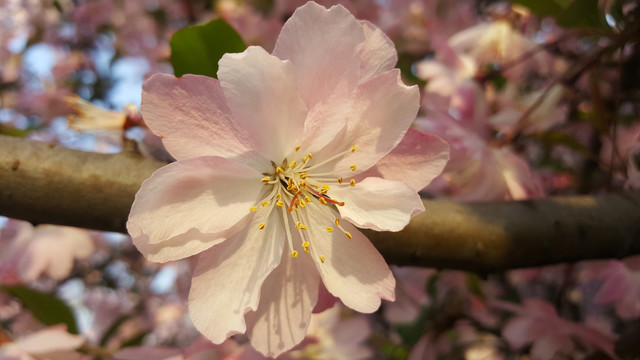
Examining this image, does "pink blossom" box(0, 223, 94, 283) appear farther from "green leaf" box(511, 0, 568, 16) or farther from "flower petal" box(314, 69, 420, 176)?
"green leaf" box(511, 0, 568, 16)

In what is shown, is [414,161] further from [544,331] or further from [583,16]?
[544,331]

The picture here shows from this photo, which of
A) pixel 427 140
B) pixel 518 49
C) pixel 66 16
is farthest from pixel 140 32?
pixel 427 140

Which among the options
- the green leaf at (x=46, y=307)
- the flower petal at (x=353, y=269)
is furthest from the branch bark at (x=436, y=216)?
the green leaf at (x=46, y=307)

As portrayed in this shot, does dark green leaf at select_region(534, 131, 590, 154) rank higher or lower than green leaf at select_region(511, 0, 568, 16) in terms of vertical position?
lower

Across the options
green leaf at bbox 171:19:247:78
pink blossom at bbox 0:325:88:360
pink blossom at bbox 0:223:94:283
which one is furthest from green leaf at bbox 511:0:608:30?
pink blossom at bbox 0:223:94:283

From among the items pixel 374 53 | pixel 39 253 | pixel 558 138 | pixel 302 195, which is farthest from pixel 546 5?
pixel 39 253

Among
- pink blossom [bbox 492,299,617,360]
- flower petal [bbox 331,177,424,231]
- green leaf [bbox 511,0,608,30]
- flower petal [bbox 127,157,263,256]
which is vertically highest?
flower petal [bbox 127,157,263,256]
